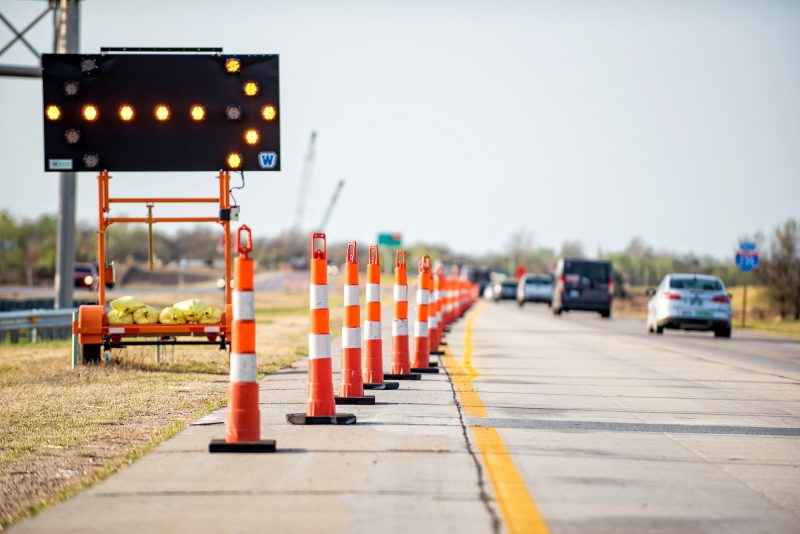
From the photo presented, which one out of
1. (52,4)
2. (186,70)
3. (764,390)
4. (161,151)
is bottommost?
(764,390)

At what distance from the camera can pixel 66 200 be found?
82.8ft

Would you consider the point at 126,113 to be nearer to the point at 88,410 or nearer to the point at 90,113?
the point at 90,113

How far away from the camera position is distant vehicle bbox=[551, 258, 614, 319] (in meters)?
→ 41.3

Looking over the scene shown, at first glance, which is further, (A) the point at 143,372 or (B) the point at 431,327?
(B) the point at 431,327

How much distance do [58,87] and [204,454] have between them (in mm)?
7968

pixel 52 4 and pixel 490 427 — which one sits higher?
pixel 52 4

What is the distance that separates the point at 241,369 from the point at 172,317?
6213 millimetres

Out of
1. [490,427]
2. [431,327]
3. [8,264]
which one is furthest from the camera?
[8,264]

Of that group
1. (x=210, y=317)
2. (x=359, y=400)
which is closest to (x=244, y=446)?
(x=359, y=400)

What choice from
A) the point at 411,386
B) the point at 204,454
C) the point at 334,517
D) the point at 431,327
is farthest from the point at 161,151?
the point at 334,517

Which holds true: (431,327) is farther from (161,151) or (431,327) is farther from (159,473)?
(159,473)

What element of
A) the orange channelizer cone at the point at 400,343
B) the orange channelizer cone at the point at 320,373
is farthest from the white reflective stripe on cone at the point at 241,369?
the orange channelizer cone at the point at 400,343

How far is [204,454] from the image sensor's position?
794 centimetres

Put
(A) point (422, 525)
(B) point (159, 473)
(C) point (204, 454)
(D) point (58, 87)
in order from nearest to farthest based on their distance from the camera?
(A) point (422, 525)
(B) point (159, 473)
(C) point (204, 454)
(D) point (58, 87)
